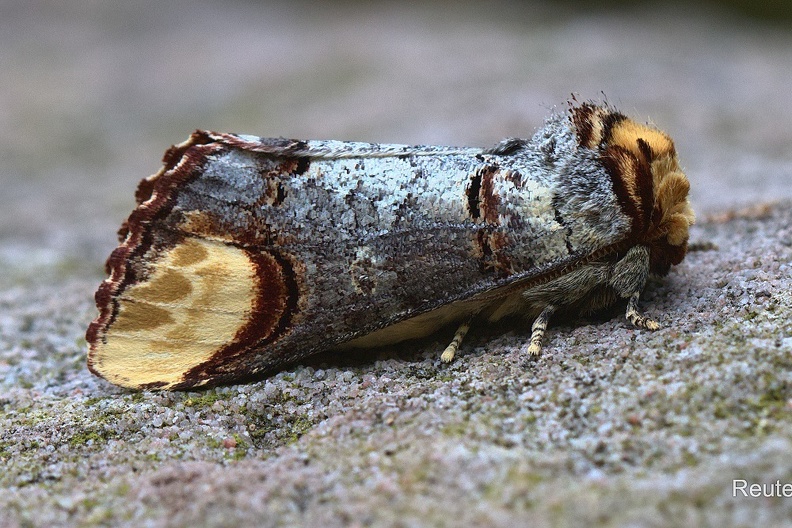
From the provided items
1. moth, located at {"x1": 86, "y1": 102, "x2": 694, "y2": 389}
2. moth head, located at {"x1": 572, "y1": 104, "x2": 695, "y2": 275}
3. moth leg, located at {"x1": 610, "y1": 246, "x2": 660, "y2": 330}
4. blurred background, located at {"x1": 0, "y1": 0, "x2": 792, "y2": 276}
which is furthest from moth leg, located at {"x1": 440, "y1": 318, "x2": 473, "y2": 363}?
blurred background, located at {"x1": 0, "y1": 0, "x2": 792, "y2": 276}

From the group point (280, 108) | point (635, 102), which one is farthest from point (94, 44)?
point (635, 102)

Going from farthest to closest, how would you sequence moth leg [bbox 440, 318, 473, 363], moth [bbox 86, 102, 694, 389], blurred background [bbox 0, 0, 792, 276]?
blurred background [bbox 0, 0, 792, 276] → moth leg [bbox 440, 318, 473, 363] → moth [bbox 86, 102, 694, 389]

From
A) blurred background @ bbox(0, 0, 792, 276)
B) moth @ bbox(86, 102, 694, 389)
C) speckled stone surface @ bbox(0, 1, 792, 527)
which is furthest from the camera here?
blurred background @ bbox(0, 0, 792, 276)

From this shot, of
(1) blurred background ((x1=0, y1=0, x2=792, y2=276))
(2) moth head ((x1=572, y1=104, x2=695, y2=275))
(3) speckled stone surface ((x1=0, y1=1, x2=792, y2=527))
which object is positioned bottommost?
(3) speckled stone surface ((x1=0, y1=1, x2=792, y2=527))

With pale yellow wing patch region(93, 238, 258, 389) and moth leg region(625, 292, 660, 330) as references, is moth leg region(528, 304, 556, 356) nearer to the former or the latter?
moth leg region(625, 292, 660, 330)

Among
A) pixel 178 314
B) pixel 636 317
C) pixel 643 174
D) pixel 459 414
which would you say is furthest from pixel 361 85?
pixel 459 414

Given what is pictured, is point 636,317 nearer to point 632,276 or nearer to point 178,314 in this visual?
point 632,276

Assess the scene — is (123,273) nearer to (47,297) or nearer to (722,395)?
(47,297)

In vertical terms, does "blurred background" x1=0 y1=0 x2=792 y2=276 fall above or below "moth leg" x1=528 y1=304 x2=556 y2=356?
above
